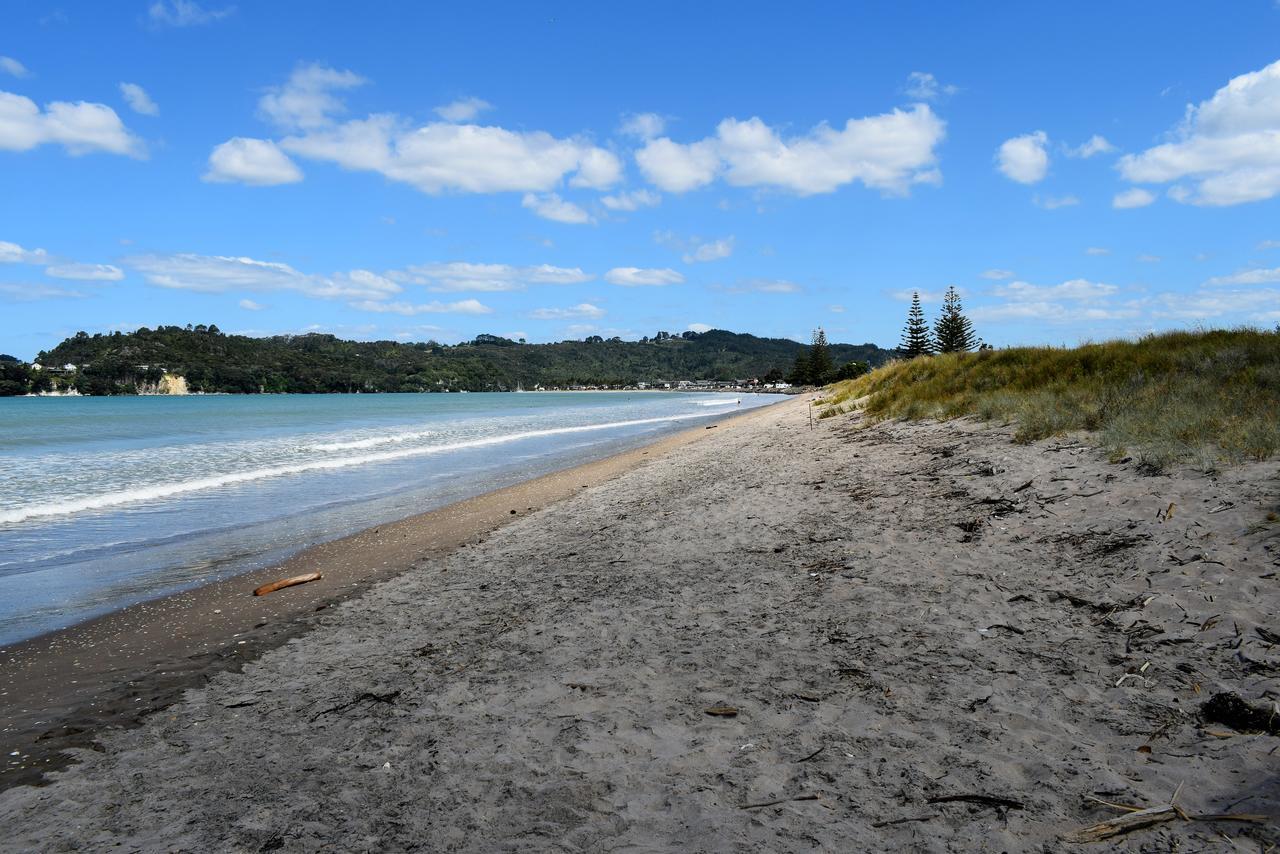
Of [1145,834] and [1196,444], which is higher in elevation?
[1196,444]

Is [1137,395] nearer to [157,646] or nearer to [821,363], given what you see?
[157,646]

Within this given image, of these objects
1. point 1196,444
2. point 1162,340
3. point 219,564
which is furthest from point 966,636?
point 1162,340

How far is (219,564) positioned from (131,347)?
162m

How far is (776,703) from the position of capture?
4285mm

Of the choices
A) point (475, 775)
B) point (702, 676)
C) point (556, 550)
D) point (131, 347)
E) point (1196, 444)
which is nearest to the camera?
point (475, 775)

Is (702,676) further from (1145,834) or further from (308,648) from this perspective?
(308,648)

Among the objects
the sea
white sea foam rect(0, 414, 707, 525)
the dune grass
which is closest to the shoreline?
the sea

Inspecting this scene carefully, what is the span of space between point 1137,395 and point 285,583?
1267cm

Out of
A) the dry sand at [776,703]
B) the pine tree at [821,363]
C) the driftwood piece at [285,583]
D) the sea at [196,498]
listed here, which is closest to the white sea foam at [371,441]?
the sea at [196,498]

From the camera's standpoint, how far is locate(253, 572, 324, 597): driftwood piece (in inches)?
310

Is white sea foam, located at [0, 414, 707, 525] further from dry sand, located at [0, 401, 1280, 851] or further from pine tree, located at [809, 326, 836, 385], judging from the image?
pine tree, located at [809, 326, 836, 385]

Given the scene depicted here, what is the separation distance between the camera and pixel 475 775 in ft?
12.3

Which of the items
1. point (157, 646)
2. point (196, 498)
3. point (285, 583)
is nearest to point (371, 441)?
point (196, 498)

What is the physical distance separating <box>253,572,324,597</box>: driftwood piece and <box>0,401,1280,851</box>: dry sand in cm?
146
